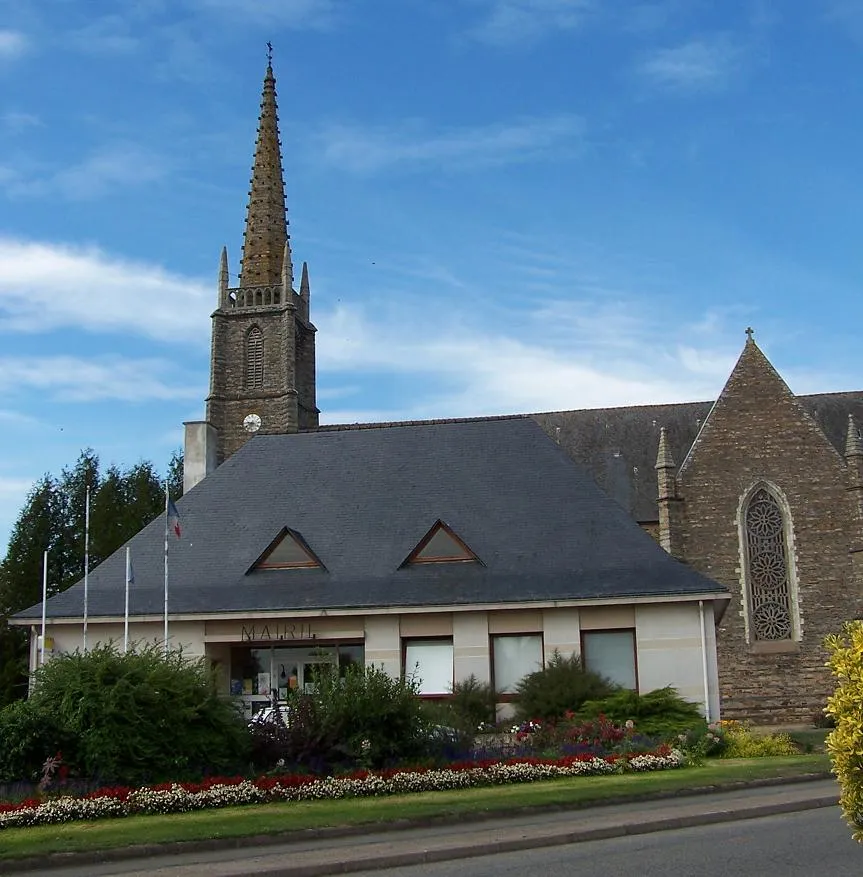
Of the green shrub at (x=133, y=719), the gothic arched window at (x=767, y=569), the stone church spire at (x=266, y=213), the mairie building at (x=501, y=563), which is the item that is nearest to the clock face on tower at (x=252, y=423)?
the stone church spire at (x=266, y=213)

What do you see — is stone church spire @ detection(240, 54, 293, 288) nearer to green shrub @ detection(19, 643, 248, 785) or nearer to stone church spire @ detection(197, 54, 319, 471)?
stone church spire @ detection(197, 54, 319, 471)

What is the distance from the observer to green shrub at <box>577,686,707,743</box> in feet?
68.4

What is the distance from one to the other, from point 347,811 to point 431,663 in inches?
406

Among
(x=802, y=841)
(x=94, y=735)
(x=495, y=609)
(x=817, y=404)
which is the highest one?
(x=817, y=404)

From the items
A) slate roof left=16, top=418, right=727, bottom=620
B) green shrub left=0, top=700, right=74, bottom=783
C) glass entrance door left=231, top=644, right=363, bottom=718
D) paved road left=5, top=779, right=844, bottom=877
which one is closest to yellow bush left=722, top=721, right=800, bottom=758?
slate roof left=16, top=418, right=727, bottom=620

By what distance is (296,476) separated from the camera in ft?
97.0

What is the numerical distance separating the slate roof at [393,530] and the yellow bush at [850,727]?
15.3 meters

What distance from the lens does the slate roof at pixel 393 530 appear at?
2483cm

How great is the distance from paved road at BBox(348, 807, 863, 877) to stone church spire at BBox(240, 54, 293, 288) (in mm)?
51779

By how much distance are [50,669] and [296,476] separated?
12.8 m

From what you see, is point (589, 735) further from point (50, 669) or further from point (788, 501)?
point (788, 501)

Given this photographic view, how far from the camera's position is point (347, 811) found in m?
14.5

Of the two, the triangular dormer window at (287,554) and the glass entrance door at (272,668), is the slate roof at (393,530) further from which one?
Answer: the glass entrance door at (272,668)

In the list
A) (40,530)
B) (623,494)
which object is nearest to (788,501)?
(623,494)
